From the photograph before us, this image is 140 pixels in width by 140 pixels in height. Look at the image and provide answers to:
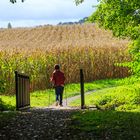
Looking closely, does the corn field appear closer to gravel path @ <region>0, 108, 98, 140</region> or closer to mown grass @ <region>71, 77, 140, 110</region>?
mown grass @ <region>71, 77, 140, 110</region>

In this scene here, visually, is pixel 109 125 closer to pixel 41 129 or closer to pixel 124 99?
pixel 41 129

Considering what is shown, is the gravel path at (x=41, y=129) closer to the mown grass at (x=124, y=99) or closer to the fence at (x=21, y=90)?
the fence at (x=21, y=90)

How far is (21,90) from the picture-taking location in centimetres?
2267

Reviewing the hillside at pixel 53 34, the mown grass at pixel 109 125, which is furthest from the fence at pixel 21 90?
the hillside at pixel 53 34

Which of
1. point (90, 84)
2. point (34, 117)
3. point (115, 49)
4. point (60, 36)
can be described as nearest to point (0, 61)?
point (90, 84)

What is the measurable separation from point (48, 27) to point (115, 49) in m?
41.5

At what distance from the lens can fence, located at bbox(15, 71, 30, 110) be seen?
70.4ft

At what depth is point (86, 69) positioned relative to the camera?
148 feet

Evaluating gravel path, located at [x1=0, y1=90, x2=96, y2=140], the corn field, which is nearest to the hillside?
the corn field

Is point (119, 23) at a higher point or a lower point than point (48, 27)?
lower

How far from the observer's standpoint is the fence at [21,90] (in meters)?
21.5

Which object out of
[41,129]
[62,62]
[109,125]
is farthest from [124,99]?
[62,62]

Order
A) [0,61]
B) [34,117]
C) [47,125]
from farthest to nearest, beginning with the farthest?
1. [0,61]
2. [34,117]
3. [47,125]

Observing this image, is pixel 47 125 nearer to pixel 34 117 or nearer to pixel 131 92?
pixel 34 117
